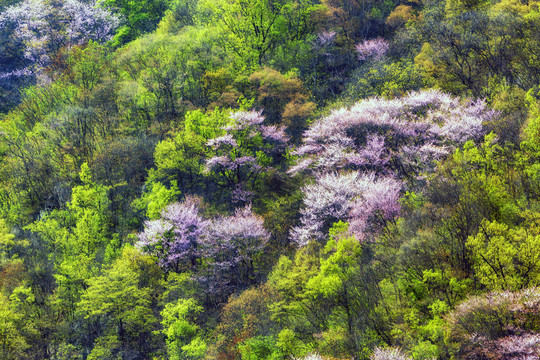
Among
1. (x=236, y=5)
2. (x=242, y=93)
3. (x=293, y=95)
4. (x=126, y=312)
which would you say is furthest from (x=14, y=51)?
(x=126, y=312)

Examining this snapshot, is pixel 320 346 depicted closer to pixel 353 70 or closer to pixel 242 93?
pixel 242 93

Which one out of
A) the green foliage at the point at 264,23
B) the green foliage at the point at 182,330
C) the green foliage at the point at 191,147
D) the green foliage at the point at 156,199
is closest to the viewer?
the green foliage at the point at 182,330

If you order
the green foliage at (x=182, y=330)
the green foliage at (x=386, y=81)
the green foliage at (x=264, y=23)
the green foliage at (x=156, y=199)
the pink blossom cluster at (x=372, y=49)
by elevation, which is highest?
the green foliage at (x=264, y=23)

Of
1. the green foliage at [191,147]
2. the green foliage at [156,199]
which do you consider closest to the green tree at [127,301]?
the green foliage at [156,199]

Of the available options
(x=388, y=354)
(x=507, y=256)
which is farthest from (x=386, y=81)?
(x=388, y=354)

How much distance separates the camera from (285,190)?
3844 cm

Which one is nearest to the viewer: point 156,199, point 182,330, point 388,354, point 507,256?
point 507,256

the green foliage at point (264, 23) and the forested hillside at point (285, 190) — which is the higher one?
the green foliage at point (264, 23)

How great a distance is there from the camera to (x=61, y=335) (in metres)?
33.0

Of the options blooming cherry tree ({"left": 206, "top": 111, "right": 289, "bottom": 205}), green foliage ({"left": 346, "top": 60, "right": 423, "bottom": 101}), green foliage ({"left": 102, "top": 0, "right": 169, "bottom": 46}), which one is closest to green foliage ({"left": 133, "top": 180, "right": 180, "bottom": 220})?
→ blooming cherry tree ({"left": 206, "top": 111, "right": 289, "bottom": 205})

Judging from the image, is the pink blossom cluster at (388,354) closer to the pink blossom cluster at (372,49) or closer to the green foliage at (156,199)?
the green foliage at (156,199)

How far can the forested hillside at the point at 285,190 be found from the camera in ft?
62.9

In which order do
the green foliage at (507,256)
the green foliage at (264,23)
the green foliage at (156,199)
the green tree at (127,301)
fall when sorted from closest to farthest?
the green foliage at (507,256) < the green tree at (127,301) < the green foliage at (156,199) < the green foliage at (264,23)

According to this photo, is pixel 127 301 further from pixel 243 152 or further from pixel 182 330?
pixel 243 152
